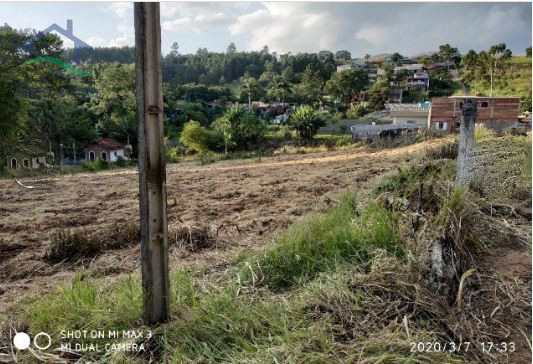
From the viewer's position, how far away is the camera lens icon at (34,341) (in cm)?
142

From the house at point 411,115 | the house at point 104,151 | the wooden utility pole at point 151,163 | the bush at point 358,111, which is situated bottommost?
the house at point 104,151

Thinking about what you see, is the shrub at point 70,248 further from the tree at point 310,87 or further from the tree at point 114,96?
the tree at point 310,87

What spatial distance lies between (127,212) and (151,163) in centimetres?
329

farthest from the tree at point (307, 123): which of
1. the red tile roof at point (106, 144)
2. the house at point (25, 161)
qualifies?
the house at point (25, 161)

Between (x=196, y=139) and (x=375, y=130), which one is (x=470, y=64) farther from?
(x=196, y=139)

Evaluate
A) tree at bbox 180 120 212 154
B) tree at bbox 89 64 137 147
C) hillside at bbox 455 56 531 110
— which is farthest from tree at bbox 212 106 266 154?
hillside at bbox 455 56 531 110

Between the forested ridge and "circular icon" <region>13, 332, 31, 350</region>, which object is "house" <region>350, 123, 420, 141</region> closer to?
the forested ridge

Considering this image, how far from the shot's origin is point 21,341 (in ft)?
4.74

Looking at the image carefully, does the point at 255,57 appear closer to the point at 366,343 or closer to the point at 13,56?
the point at 13,56

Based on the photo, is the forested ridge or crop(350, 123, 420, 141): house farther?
crop(350, 123, 420, 141): house

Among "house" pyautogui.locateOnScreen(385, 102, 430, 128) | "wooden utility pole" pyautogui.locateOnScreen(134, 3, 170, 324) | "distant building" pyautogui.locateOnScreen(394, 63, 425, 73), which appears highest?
"distant building" pyautogui.locateOnScreen(394, 63, 425, 73)

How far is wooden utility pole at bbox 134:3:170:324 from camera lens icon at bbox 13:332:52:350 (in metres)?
0.34

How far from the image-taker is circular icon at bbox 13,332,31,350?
1.42 metres

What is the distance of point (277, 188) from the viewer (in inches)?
214
